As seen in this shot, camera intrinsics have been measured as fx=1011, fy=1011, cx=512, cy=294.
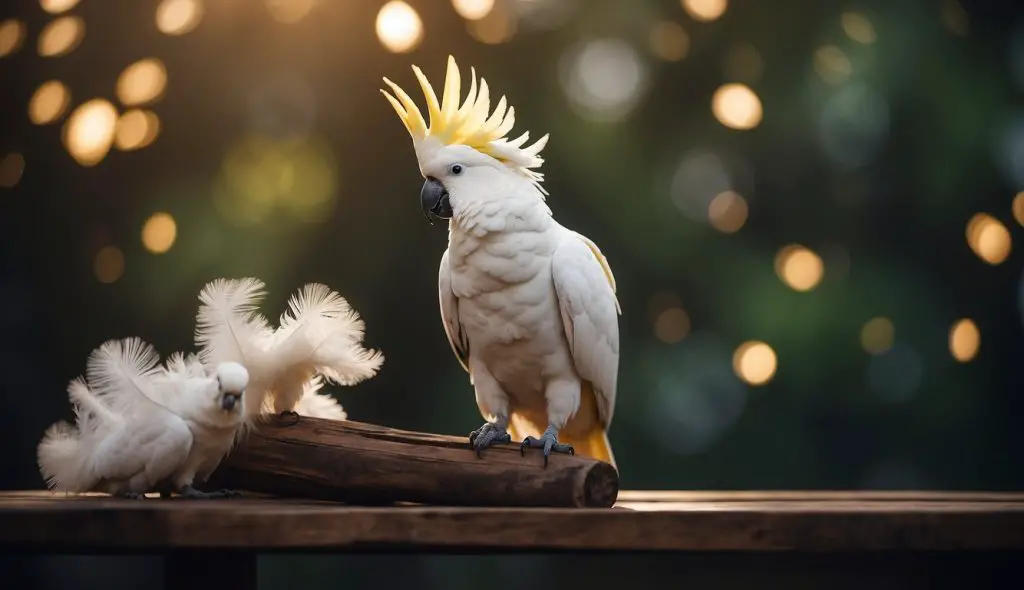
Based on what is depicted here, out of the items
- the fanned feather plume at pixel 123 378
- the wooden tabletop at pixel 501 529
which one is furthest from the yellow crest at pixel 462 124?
the wooden tabletop at pixel 501 529

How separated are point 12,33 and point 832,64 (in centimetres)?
269

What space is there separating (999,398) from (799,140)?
1.08 m

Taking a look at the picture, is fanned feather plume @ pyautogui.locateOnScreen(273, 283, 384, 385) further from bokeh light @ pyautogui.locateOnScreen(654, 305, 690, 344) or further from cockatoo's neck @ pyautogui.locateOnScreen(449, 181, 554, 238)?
bokeh light @ pyautogui.locateOnScreen(654, 305, 690, 344)

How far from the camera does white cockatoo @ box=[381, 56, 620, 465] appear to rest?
7.06 ft

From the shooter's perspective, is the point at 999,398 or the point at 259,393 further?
the point at 999,398

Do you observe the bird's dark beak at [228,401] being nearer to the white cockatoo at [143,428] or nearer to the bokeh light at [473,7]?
the white cockatoo at [143,428]

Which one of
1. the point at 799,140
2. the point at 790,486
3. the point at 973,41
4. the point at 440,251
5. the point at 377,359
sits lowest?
the point at 790,486

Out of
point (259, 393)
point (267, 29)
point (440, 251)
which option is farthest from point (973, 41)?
point (259, 393)

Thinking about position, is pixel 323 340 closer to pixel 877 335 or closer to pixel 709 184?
pixel 709 184

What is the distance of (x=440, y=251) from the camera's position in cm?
331

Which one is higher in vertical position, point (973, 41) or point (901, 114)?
point (973, 41)

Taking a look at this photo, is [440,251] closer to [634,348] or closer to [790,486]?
[634,348]

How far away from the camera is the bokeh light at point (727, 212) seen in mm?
3354

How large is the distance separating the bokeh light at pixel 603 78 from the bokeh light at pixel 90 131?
1491 millimetres
